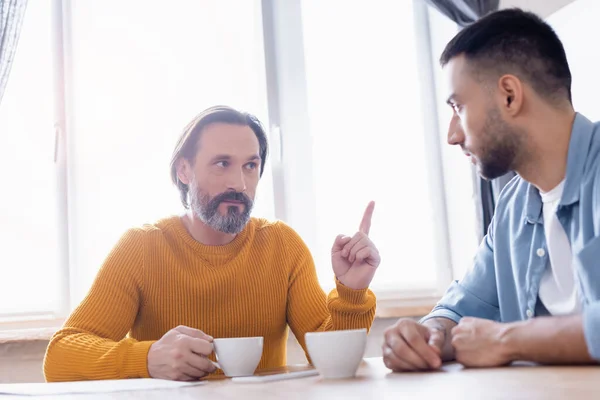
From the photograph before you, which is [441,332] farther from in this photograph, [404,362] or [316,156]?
[316,156]

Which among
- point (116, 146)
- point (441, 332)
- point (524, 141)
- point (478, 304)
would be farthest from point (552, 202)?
point (116, 146)

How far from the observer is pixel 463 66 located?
152 centimetres

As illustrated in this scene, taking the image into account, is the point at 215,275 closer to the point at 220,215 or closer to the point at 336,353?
the point at 220,215

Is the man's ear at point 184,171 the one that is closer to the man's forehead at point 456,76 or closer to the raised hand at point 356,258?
the raised hand at point 356,258

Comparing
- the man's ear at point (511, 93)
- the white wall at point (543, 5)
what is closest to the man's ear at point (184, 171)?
the man's ear at point (511, 93)

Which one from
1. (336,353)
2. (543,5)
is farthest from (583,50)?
(336,353)

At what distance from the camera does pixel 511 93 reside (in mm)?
1456

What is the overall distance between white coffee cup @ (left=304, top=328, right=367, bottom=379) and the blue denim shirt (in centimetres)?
46

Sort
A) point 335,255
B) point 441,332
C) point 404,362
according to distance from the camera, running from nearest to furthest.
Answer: point 404,362 < point 441,332 < point 335,255

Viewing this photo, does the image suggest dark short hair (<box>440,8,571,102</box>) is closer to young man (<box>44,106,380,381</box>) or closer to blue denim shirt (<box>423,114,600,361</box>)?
blue denim shirt (<box>423,114,600,361</box>)

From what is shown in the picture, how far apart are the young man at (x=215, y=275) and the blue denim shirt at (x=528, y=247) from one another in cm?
25

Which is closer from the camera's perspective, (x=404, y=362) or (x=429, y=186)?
(x=404, y=362)

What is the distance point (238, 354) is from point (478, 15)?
2.31m

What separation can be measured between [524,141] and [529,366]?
637mm
